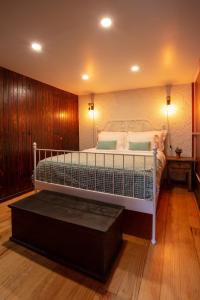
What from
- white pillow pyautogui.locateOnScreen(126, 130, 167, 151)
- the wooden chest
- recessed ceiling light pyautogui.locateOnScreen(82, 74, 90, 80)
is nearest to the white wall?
white pillow pyautogui.locateOnScreen(126, 130, 167, 151)

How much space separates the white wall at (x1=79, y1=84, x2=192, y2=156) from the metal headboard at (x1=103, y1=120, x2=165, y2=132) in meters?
0.08

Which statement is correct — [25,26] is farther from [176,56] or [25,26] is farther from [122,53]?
[176,56]

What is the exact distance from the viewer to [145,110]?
13.3 feet

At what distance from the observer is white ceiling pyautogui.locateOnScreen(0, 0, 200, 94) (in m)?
1.49

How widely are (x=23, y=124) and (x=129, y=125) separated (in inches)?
93.3

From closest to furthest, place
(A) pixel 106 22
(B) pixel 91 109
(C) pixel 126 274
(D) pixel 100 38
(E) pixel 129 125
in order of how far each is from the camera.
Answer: (C) pixel 126 274, (A) pixel 106 22, (D) pixel 100 38, (E) pixel 129 125, (B) pixel 91 109

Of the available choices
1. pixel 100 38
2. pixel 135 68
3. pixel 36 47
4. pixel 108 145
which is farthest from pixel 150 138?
pixel 36 47

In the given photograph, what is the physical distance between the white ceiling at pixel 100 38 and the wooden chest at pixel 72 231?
1.82m

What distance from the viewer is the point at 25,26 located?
174 cm

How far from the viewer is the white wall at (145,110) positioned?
3740 mm

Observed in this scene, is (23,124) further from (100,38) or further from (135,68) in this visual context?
(135,68)

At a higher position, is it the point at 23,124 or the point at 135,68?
the point at 135,68

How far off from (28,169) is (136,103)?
2.80m

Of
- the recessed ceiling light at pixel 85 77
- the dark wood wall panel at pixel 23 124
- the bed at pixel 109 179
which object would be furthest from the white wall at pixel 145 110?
the bed at pixel 109 179
